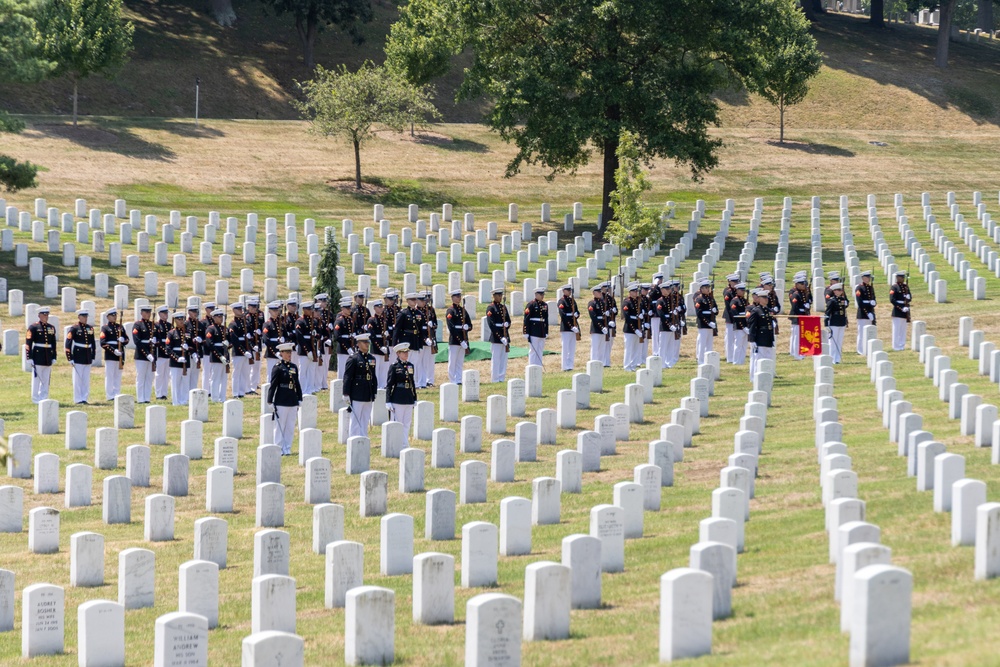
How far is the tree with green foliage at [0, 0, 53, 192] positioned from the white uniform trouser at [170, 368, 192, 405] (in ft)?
40.2

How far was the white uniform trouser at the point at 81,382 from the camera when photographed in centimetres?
2458

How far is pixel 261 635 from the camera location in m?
9.45

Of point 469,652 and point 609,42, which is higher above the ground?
point 609,42

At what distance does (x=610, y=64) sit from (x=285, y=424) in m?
24.8

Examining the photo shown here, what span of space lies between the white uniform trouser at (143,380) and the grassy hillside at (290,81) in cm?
3382

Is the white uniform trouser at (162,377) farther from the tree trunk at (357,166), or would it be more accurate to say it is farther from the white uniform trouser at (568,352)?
the tree trunk at (357,166)

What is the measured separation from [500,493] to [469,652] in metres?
7.67

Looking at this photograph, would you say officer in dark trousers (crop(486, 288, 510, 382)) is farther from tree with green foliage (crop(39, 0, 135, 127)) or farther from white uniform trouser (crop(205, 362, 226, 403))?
tree with green foliage (crop(39, 0, 135, 127))

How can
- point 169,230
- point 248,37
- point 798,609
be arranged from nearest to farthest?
point 798,609, point 169,230, point 248,37

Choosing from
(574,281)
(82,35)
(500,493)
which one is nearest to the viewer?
(500,493)

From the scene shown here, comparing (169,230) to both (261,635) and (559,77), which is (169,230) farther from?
(261,635)

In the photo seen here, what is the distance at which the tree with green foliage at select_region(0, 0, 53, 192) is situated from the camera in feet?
115

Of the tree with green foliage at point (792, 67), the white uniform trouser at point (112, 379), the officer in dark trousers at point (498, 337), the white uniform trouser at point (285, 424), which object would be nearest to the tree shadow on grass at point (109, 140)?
the tree with green foliage at point (792, 67)

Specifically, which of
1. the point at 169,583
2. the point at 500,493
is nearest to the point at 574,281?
the point at 500,493
